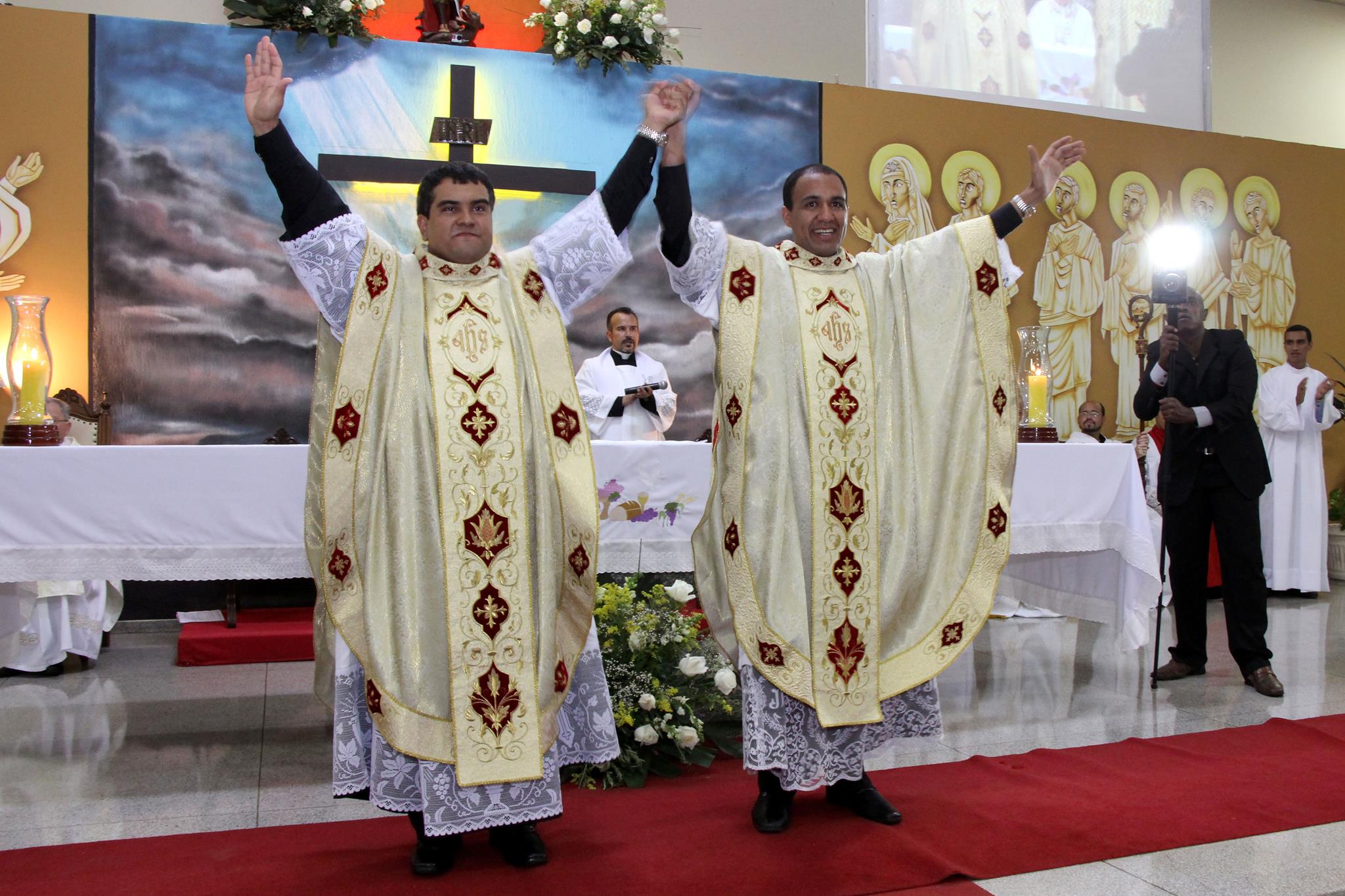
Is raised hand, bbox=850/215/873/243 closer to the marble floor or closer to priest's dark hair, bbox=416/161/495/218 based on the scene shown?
the marble floor

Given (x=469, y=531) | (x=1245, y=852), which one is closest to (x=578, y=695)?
(x=469, y=531)

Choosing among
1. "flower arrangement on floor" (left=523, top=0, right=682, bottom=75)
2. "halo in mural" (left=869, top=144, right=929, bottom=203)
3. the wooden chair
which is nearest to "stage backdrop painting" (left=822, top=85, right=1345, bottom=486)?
"halo in mural" (left=869, top=144, right=929, bottom=203)

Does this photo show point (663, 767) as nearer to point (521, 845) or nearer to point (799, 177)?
point (521, 845)

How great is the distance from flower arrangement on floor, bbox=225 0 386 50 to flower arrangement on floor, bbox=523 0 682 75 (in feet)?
3.81

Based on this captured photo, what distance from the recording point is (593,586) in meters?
2.95

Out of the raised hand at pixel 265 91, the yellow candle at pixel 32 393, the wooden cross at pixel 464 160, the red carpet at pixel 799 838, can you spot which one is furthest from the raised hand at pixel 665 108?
the wooden cross at pixel 464 160

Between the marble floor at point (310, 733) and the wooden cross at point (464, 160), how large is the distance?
123 inches

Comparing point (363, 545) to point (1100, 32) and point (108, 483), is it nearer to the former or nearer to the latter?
point (108, 483)

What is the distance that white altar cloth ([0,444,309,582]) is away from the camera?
379 centimetres

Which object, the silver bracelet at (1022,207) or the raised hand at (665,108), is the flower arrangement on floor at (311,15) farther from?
the silver bracelet at (1022,207)

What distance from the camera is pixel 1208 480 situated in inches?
207

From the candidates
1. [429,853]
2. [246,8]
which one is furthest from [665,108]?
[246,8]

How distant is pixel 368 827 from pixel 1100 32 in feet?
29.1

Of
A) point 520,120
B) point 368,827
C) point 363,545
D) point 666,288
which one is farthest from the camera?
point 666,288
